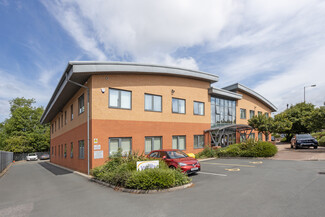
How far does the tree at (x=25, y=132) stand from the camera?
168ft

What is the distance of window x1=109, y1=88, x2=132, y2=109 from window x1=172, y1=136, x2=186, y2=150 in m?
5.48

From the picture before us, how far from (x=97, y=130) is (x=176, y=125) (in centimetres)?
731

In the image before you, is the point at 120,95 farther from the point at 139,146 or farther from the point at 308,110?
the point at 308,110

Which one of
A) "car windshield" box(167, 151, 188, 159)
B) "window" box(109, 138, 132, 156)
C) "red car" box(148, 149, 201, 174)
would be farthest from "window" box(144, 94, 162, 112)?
"car windshield" box(167, 151, 188, 159)

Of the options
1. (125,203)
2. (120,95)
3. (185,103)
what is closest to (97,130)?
(120,95)

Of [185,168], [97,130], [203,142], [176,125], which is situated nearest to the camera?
[185,168]

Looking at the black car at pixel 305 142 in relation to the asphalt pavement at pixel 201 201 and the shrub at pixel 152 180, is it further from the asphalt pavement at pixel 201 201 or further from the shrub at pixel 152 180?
the shrub at pixel 152 180

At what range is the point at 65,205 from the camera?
7.59 meters

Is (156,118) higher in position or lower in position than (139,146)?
higher

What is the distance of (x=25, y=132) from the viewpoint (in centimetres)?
5481

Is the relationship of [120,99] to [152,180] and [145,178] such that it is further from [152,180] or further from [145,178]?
[152,180]

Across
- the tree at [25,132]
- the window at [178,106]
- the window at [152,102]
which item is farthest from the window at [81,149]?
the tree at [25,132]

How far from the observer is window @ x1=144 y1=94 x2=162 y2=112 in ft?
55.7

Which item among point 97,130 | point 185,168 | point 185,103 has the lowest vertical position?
point 185,168
